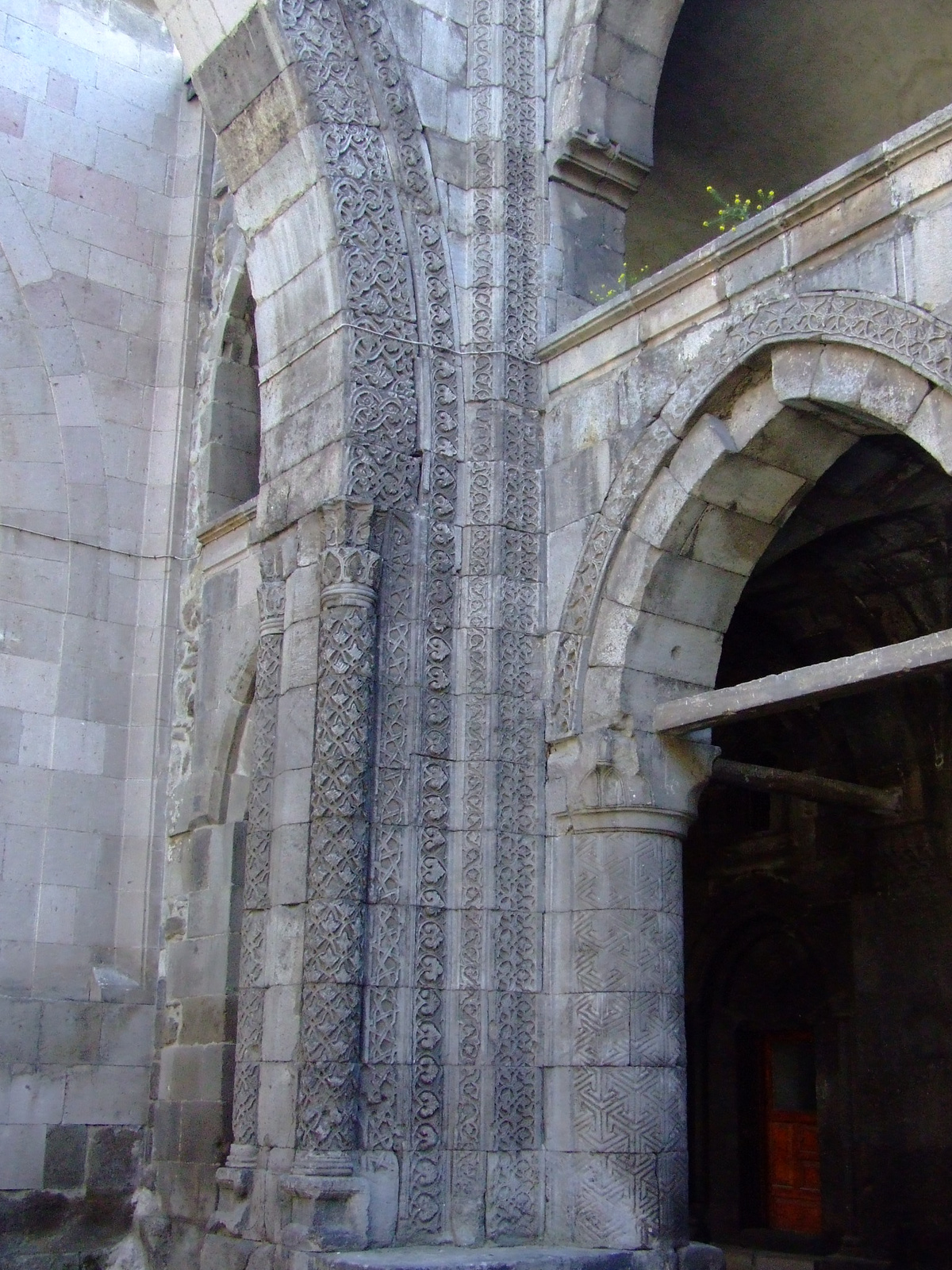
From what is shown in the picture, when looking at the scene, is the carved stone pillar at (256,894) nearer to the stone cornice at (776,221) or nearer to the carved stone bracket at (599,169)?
the stone cornice at (776,221)

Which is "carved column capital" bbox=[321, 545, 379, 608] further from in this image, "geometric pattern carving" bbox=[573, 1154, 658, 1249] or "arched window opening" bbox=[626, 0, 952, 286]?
"arched window opening" bbox=[626, 0, 952, 286]

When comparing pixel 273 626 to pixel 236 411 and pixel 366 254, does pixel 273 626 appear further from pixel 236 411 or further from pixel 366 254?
pixel 236 411

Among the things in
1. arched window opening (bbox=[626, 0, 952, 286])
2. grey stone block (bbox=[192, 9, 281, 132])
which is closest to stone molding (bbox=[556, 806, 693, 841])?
arched window opening (bbox=[626, 0, 952, 286])

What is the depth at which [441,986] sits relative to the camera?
22.4 feet

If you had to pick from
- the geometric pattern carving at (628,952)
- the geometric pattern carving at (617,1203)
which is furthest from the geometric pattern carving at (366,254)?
the geometric pattern carving at (617,1203)

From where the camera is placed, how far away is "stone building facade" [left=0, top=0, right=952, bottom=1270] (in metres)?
6.57

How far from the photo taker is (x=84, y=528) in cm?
986

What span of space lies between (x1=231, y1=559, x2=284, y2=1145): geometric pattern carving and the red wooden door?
4.18m

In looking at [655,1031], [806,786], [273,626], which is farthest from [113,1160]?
[806,786]

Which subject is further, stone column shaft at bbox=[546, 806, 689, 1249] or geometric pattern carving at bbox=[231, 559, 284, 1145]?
geometric pattern carving at bbox=[231, 559, 284, 1145]

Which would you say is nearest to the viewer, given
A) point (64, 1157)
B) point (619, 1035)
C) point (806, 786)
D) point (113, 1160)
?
point (619, 1035)

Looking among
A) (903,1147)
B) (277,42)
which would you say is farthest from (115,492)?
(903,1147)

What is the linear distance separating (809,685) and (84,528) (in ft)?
17.5

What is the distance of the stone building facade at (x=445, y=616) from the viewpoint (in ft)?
21.5
